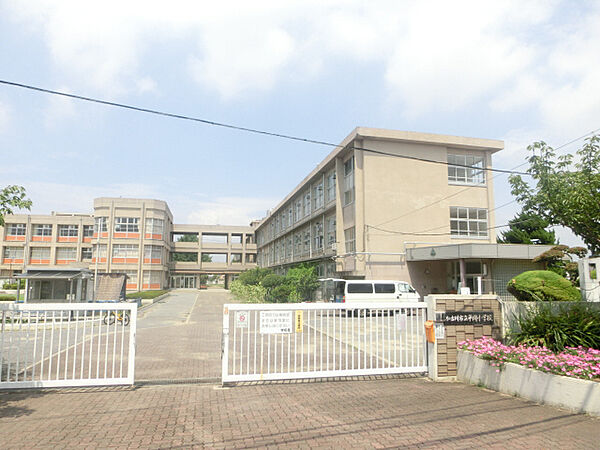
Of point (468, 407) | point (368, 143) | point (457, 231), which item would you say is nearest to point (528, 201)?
point (468, 407)

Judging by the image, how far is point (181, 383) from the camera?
313 inches

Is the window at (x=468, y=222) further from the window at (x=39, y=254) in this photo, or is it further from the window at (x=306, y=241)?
the window at (x=39, y=254)

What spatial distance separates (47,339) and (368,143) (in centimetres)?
2162

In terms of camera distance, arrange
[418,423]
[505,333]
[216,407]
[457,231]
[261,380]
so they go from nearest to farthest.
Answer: [418,423]
[216,407]
[261,380]
[505,333]
[457,231]

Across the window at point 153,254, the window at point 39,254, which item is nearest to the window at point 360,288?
the window at point 153,254

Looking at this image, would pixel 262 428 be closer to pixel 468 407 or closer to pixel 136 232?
pixel 468 407

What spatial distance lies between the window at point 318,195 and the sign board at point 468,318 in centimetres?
2775

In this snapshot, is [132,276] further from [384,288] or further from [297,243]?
[384,288]

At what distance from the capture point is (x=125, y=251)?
Result: 58.8 metres

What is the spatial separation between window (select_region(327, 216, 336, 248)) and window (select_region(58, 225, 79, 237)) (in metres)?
51.1

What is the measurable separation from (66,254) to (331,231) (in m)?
53.0

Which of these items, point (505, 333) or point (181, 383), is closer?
point (181, 383)

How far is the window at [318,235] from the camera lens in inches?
1431

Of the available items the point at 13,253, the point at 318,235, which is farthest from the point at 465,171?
the point at 13,253
